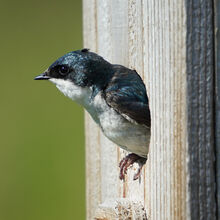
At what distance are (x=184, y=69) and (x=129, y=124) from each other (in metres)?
0.66

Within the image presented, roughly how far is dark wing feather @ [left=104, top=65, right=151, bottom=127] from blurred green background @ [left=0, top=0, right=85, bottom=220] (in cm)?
229

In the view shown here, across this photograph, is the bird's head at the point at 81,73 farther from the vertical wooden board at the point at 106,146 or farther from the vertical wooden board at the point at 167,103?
the vertical wooden board at the point at 167,103

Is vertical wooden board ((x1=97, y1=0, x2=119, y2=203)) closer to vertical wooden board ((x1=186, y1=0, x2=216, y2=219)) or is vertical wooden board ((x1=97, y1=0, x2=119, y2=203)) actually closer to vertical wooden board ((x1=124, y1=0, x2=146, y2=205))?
vertical wooden board ((x1=124, y1=0, x2=146, y2=205))

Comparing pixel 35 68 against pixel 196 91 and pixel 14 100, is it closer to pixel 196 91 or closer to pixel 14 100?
pixel 14 100

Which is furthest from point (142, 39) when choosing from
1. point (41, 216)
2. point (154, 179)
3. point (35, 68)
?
point (35, 68)

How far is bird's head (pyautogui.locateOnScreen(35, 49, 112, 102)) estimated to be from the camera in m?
2.25

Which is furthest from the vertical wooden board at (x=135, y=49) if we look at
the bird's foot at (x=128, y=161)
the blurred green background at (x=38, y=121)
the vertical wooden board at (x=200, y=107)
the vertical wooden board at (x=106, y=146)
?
the blurred green background at (x=38, y=121)

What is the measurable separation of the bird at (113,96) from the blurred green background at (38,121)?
7.08ft

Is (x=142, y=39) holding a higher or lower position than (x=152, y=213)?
higher

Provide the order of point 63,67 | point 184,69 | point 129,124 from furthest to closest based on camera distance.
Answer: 1. point 63,67
2. point 129,124
3. point 184,69

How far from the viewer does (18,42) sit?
509 centimetres

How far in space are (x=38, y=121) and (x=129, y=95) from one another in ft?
8.74

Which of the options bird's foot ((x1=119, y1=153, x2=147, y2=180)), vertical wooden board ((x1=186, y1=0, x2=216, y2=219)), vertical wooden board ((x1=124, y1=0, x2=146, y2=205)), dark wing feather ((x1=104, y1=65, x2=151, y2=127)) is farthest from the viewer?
bird's foot ((x1=119, y1=153, x2=147, y2=180))

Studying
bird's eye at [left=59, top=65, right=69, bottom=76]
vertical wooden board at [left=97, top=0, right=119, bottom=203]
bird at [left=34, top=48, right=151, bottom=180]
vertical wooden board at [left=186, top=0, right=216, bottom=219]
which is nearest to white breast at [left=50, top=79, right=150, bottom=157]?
bird at [left=34, top=48, right=151, bottom=180]
